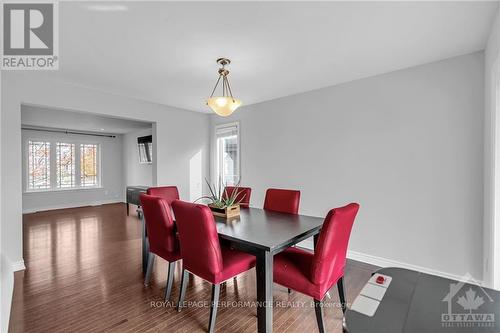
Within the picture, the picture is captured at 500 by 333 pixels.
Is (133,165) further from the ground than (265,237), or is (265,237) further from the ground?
(133,165)

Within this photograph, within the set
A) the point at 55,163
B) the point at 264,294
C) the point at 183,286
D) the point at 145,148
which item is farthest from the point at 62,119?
the point at 264,294

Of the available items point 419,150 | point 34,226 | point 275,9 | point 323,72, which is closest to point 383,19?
point 275,9

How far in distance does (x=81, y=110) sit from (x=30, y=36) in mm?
1568

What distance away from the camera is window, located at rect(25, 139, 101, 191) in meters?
6.50

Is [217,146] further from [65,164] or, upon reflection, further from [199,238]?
[65,164]

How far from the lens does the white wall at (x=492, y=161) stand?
193cm

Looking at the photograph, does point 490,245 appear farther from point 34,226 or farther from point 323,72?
point 34,226

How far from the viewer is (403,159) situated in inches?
113

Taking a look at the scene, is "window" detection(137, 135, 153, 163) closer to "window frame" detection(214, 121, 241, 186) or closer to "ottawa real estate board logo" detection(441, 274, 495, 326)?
"window frame" detection(214, 121, 241, 186)

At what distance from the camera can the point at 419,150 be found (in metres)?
2.77

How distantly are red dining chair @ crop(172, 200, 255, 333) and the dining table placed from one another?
5.9 inches

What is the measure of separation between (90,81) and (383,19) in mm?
3622

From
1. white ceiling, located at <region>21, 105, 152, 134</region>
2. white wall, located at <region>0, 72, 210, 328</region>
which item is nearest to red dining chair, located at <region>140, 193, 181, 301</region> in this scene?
white wall, located at <region>0, 72, 210, 328</region>

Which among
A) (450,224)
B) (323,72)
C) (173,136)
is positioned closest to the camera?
(450,224)
